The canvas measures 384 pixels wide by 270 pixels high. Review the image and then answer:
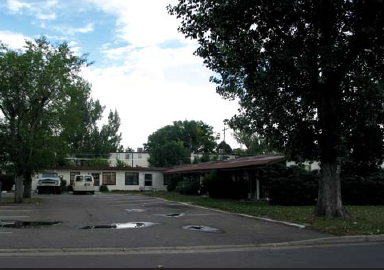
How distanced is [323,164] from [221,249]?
7918mm

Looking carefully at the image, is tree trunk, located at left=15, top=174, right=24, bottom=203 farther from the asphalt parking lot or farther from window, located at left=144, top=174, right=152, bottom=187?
window, located at left=144, top=174, right=152, bottom=187

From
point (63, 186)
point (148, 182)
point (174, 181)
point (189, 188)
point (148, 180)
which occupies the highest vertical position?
point (148, 180)

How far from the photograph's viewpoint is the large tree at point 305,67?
14.4 meters

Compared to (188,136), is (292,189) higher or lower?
lower

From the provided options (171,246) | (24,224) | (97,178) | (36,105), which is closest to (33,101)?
(36,105)

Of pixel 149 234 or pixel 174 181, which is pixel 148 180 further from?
pixel 149 234

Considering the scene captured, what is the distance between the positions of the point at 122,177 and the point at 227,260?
43123 mm

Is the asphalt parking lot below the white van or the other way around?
below

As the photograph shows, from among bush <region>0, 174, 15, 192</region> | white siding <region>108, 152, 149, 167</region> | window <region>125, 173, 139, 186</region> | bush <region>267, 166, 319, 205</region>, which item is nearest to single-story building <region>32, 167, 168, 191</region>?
window <region>125, 173, 139, 186</region>

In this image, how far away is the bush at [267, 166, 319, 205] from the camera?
947 inches

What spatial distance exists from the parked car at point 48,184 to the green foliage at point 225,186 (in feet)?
53.4

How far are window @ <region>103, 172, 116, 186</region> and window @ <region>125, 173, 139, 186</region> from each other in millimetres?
1601

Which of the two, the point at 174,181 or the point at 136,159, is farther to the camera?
the point at 136,159

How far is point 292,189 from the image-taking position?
24062 mm
